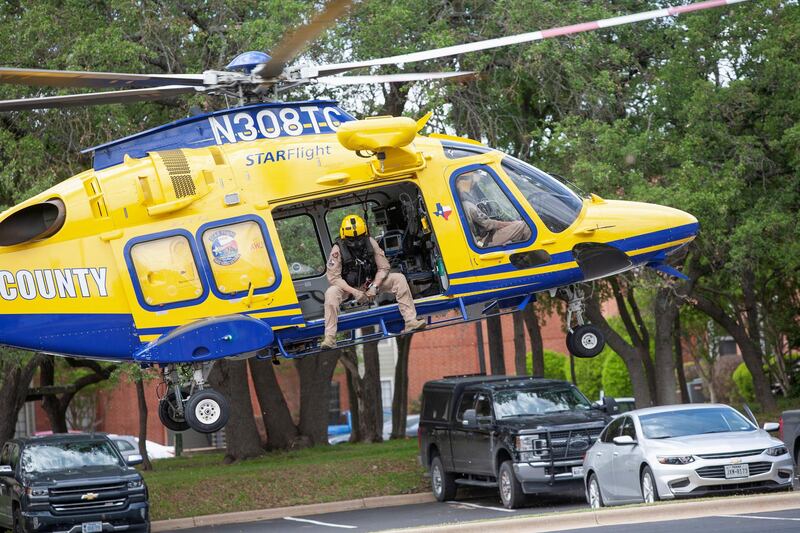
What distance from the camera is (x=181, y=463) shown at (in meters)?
31.5

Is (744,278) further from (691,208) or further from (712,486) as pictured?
(712,486)

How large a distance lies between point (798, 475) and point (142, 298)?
10.3m

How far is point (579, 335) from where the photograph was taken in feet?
45.4

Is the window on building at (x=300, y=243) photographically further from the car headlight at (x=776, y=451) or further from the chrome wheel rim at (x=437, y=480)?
the car headlight at (x=776, y=451)

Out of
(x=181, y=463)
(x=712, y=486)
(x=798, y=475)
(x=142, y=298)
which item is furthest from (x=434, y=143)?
(x=181, y=463)

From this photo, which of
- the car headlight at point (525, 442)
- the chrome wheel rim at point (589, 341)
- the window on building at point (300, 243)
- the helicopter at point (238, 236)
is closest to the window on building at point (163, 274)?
the helicopter at point (238, 236)

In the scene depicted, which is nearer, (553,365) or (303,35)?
(303,35)

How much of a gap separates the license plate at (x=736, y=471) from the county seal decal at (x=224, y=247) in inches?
270

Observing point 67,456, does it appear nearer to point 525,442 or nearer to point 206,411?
point 525,442

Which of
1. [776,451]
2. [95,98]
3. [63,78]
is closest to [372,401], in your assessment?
[776,451]

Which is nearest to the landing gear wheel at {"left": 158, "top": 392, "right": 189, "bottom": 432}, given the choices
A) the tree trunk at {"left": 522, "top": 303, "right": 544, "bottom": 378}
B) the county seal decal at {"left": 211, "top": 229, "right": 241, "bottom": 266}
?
the county seal decal at {"left": 211, "top": 229, "right": 241, "bottom": 266}

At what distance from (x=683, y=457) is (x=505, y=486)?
182 inches

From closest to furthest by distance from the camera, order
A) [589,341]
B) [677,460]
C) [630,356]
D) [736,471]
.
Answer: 1. [589,341]
2. [736,471]
3. [677,460]
4. [630,356]

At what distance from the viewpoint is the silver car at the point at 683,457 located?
15289mm
